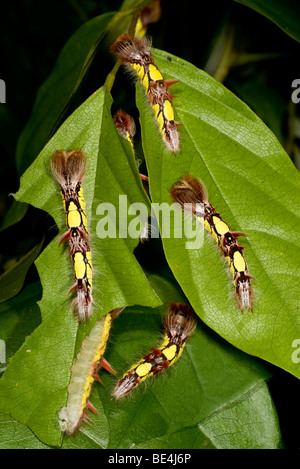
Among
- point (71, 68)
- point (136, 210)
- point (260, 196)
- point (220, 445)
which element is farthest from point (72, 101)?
point (220, 445)

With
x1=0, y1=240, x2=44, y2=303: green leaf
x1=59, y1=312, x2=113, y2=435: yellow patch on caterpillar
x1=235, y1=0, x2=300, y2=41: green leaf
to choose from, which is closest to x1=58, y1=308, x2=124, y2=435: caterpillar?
x1=59, y1=312, x2=113, y2=435: yellow patch on caterpillar

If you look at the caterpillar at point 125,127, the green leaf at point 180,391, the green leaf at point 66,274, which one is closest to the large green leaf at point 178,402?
the green leaf at point 180,391

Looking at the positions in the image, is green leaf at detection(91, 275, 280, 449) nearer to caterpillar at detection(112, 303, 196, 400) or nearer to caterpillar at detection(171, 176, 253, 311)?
caterpillar at detection(112, 303, 196, 400)

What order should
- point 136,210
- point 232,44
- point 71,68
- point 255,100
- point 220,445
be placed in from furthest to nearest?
1. point 255,100
2. point 232,44
3. point 71,68
4. point 220,445
5. point 136,210

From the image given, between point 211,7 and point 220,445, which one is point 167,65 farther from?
point 220,445

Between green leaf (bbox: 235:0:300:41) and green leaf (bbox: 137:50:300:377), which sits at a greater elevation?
green leaf (bbox: 235:0:300:41)

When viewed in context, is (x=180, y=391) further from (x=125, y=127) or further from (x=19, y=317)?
(x=125, y=127)
